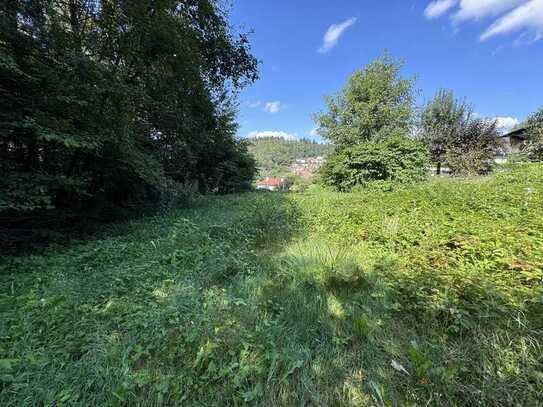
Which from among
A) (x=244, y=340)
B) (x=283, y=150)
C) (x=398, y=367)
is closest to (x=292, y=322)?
(x=244, y=340)

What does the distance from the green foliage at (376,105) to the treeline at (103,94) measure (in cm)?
1016

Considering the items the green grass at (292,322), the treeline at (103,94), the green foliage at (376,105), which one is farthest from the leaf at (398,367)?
the green foliage at (376,105)

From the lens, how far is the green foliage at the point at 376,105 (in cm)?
1518

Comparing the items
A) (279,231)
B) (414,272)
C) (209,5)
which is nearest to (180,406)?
(414,272)

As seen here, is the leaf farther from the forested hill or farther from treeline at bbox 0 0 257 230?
the forested hill

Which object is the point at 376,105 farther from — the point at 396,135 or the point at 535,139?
the point at 535,139

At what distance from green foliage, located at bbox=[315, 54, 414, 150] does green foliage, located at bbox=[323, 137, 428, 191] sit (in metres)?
5.75

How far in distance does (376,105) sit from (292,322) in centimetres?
1629

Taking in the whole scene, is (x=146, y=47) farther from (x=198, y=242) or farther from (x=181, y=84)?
(x=198, y=242)

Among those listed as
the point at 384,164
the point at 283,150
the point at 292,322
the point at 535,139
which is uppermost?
the point at 283,150

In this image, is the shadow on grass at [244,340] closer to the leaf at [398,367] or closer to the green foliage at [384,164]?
the leaf at [398,367]

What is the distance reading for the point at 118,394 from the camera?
4.43 feet

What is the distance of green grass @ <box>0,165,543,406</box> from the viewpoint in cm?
140

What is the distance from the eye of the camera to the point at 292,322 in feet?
6.53
